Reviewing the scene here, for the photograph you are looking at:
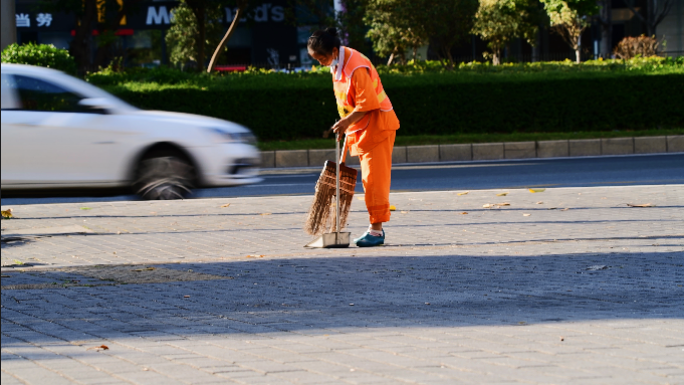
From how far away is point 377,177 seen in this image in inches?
279

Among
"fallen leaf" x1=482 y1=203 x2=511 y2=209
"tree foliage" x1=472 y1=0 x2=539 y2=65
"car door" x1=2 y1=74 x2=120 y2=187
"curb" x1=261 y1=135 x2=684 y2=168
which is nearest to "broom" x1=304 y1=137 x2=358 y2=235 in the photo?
"car door" x1=2 y1=74 x2=120 y2=187

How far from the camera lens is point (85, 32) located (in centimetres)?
3105

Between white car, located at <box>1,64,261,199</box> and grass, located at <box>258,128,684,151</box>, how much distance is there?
8012mm

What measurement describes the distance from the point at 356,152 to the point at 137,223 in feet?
8.95

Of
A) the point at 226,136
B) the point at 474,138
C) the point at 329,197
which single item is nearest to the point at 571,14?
the point at 474,138

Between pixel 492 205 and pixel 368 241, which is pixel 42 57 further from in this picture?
pixel 368 241

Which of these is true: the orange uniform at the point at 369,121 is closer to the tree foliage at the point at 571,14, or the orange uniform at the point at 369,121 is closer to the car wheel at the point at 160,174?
the car wheel at the point at 160,174

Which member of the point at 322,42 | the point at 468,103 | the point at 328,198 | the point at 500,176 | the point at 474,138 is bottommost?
the point at 500,176

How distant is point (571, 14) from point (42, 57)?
1936 cm

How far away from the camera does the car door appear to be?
7.39 m

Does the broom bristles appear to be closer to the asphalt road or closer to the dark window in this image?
the dark window

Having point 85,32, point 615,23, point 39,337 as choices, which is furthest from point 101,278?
point 615,23

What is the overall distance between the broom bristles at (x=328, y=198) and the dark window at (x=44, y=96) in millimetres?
2122

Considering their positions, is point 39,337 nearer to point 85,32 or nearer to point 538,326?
point 538,326
